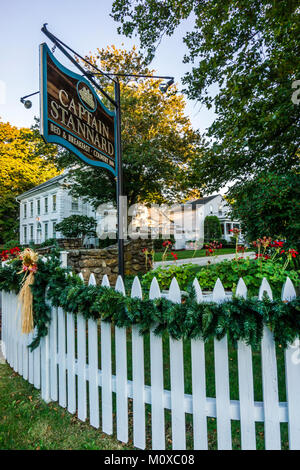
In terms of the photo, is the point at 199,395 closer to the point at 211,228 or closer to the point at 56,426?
the point at 56,426

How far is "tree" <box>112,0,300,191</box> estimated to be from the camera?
16.1 feet

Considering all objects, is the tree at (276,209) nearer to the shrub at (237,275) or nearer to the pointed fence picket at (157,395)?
the shrub at (237,275)

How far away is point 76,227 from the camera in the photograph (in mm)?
17391

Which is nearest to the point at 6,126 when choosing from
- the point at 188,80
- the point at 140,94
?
the point at 140,94

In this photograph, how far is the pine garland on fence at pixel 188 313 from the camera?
133cm

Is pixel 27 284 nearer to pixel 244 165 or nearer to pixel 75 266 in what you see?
pixel 75 266

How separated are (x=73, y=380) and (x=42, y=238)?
25.7 metres

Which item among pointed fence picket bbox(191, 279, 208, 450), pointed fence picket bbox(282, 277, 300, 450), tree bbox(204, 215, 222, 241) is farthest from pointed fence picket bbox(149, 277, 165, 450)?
tree bbox(204, 215, 222, 241)

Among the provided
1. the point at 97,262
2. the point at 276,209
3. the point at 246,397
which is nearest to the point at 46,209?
the point at 97,262

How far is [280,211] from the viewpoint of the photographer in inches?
177

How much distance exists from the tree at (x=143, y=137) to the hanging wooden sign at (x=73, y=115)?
942 cm

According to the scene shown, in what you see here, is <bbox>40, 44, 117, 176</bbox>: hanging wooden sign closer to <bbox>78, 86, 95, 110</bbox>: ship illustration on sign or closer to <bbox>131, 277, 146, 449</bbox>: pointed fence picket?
<bbox>78, 86, 95, 110</bbox>: ship illustration on sign

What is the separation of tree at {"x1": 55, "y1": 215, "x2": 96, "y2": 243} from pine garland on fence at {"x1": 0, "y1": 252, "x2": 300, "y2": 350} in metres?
15.8

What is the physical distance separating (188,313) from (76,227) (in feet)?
55.4
